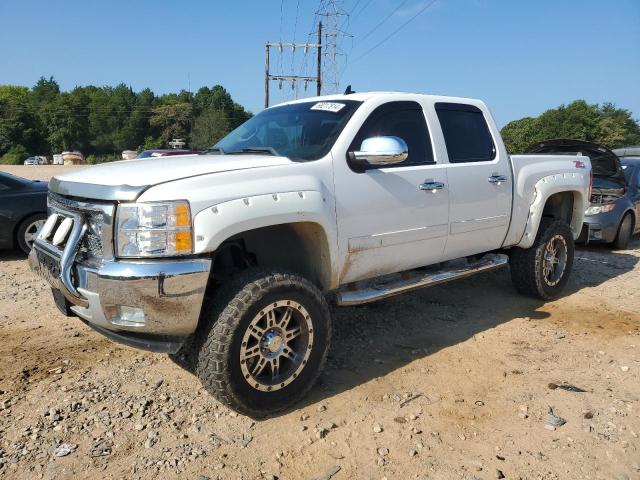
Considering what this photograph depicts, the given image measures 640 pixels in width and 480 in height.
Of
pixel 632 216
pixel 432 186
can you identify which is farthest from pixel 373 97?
pixel 632 216

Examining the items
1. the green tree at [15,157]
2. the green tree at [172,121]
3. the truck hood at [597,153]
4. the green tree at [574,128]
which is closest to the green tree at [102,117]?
→ the green tree at [172,121]

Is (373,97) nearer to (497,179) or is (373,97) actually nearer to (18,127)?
(497,179)

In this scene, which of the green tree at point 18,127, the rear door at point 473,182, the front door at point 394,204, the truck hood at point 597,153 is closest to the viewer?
the front door at point 394,204

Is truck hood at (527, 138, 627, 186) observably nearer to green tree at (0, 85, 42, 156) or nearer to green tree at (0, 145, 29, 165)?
green tree at (0, 145, 29, 165)

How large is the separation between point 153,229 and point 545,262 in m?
4.38

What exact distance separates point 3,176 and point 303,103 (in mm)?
5568

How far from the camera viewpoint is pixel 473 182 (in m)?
4.36

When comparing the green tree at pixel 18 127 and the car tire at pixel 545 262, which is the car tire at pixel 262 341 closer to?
the car tire at pixel 545 262

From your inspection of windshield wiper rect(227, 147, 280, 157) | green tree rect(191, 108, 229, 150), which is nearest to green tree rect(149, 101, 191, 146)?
green tree rect(191, 108, 229, 150)

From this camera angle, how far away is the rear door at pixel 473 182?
4265mm

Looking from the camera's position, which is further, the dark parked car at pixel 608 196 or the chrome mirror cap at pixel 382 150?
the dark parked car at pixel 608 196

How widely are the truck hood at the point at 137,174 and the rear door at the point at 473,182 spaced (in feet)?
5.54

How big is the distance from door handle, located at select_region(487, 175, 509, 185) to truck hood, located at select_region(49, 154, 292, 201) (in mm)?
2143

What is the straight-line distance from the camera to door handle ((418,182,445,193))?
3902 mm
